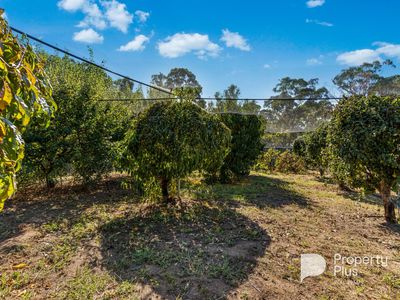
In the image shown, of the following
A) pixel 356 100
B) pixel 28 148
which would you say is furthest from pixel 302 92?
pixel 28 148

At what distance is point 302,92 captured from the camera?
108 feet

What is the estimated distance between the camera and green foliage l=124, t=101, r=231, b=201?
460 cm

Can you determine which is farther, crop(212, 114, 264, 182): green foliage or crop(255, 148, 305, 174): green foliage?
crop(255, 148, 305, 174): green foliage

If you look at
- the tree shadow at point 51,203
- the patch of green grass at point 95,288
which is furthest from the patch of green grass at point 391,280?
the tree shadow at point 51,203

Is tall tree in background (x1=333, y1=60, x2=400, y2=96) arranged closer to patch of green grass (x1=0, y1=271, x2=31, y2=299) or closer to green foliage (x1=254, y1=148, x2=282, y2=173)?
green foliage (x1=254, y1=148, x2=282, y2=173)

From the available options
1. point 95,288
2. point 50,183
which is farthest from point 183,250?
point 50,183

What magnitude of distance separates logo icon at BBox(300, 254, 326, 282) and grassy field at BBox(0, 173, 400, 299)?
0.07m

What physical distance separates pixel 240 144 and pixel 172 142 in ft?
15.8

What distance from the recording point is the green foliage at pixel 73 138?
5.91m

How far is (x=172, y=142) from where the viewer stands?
4.62m

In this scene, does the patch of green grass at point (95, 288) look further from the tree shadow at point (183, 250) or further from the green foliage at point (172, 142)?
the green foliage at point (172, 142)

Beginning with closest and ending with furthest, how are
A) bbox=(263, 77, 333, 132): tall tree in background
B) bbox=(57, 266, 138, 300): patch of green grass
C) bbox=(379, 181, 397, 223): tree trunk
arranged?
bbox=(57, 266, 138, 300): patch of green grass, bbox=(379, 181, 397, 223): tree trunk, bbox=(263, 77, 333, 132): tall tree in background

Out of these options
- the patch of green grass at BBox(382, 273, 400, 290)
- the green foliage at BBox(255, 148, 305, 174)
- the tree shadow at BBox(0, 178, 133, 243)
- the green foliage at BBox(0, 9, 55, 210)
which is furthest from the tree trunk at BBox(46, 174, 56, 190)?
the green foliage at BBox(255, 148, 305, 174)

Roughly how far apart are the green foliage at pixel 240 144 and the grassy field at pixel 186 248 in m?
2.91
